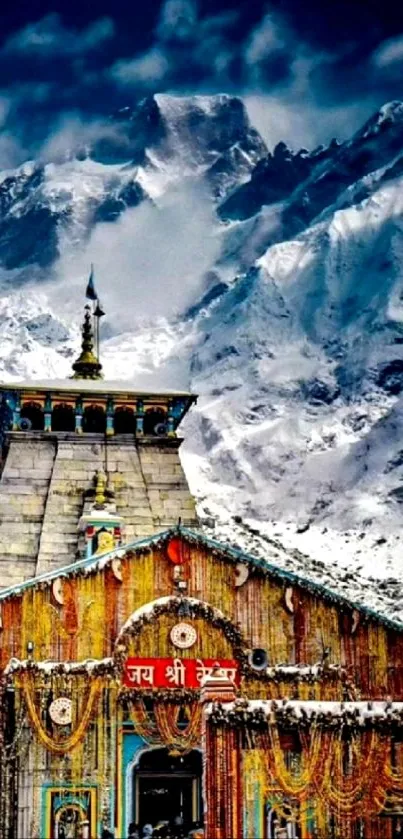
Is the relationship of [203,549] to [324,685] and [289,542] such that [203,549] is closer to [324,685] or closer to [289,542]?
[324,685]

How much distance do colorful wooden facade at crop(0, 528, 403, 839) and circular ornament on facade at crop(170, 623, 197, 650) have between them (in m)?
0.03

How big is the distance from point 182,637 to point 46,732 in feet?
13.4

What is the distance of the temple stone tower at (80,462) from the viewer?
1827 inches

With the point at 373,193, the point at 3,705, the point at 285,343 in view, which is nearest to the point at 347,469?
the point at 285,343

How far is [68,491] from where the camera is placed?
1890 inches

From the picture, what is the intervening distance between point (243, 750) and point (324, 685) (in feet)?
20.6

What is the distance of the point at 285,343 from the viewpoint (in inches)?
7441

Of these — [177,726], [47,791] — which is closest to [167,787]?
[177,726]

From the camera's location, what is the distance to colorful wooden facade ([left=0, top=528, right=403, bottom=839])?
37.0 meters

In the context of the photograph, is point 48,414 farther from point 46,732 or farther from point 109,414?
point 46,732

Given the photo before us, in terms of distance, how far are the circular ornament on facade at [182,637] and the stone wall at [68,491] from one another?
7.09m

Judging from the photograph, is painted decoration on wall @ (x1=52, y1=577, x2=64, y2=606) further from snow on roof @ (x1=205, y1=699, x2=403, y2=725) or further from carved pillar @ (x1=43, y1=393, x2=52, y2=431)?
carved pillar @ (x1=43, y1=393, x2=52, y2=431)

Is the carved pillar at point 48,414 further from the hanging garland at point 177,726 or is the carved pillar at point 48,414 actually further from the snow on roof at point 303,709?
the snow on roof at point 303,709

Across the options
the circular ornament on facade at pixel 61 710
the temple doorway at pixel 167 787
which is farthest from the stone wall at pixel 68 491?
the temple doorway at pixel 167 787
